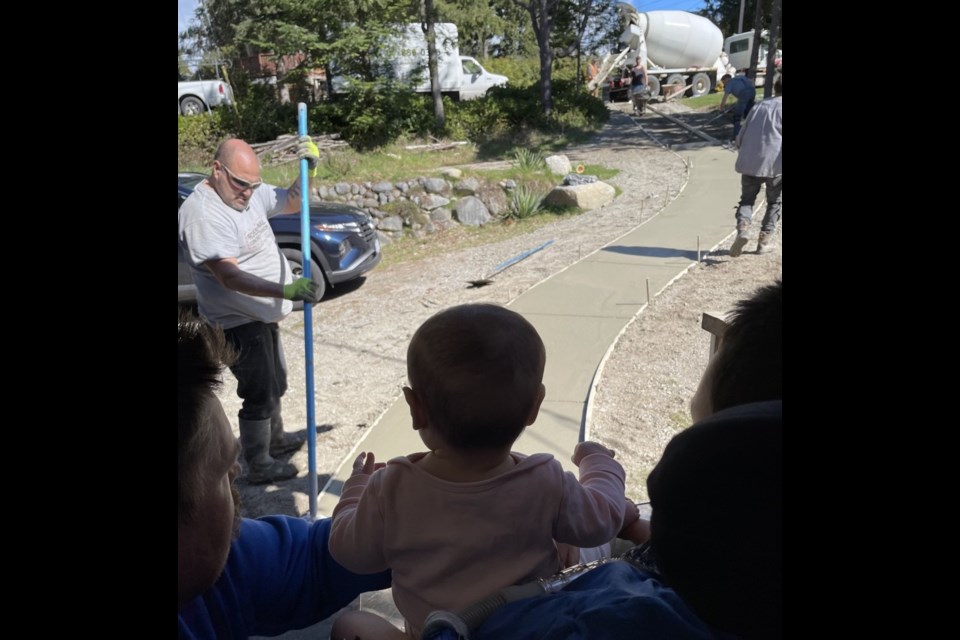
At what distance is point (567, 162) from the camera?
13438mm

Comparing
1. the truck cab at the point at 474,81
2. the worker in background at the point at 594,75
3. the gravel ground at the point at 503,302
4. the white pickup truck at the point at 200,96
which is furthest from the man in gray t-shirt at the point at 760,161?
the worker in background at the point at 594,75

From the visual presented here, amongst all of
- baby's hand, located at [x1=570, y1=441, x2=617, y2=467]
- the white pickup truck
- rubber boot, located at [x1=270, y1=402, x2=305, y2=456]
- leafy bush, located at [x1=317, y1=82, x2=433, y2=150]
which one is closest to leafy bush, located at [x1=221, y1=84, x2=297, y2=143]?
leafy bush, located at [x1=317, y1=82, x2=433, y2=150]

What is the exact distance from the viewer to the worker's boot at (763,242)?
699 cm

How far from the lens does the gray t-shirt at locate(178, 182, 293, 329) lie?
310cm

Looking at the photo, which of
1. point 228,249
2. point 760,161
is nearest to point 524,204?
point 760,161

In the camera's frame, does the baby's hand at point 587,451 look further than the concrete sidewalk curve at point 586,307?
No

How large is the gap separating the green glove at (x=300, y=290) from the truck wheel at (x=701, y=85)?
2469 centimetres

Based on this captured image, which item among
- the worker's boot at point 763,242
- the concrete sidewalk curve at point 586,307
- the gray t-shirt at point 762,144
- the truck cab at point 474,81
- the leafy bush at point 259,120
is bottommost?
the concrete sidewalk curve at point 586,307

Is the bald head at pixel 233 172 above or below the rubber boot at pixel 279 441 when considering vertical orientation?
above

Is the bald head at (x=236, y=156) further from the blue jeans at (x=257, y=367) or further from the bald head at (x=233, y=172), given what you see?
the blue jeans at (x=257, y=367)

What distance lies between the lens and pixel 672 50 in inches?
928

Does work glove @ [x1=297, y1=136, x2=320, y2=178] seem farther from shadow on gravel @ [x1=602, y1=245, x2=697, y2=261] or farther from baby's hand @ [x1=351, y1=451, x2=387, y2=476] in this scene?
shadow on gravel @ [x1=602, y1=245, x2=697, y2=261]

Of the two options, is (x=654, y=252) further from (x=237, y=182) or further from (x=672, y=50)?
(x=672, y=50)
